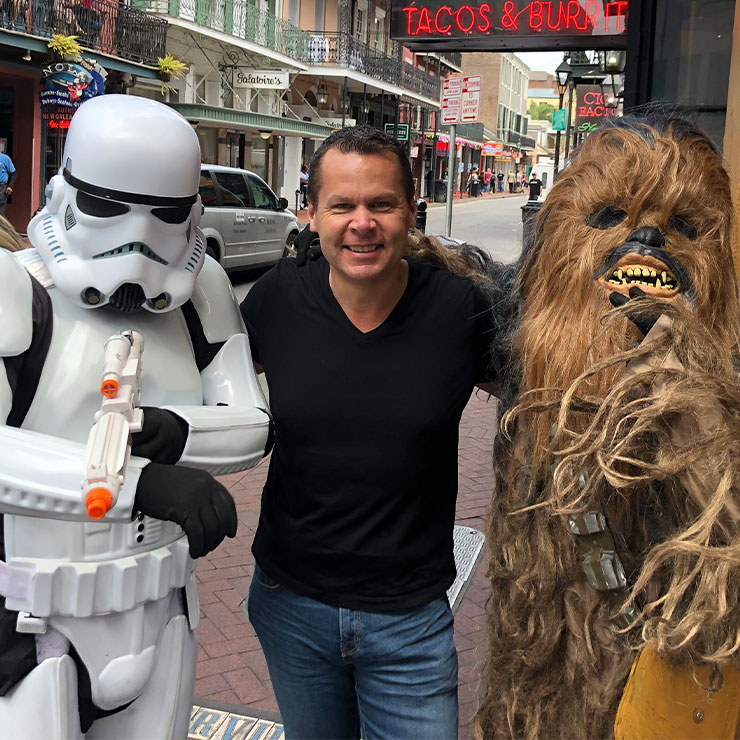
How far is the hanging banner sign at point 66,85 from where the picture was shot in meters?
14.5

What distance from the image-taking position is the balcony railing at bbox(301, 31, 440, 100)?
25781mm

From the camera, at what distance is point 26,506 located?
1620 mm

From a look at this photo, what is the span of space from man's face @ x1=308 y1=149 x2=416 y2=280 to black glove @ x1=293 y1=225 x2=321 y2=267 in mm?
268

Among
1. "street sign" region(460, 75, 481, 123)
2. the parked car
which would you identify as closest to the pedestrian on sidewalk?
the parked car

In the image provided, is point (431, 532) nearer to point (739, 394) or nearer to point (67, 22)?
point (739, 394)

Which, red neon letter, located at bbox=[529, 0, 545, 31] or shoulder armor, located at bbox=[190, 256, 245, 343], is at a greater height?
red neon letter, located at bbox=[529, 0, 545, 31]

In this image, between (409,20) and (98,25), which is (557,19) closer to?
(409,20)

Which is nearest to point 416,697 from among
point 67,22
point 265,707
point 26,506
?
point 26,506

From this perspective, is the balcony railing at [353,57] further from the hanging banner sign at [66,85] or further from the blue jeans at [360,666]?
the blue jeans at [360,666]

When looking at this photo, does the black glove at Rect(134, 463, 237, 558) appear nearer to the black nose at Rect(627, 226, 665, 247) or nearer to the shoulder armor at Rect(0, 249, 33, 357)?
the shoulder armor at Rect(0, 249, 33, 357)

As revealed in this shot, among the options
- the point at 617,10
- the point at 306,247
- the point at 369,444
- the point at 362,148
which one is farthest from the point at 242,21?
the point at 369,444

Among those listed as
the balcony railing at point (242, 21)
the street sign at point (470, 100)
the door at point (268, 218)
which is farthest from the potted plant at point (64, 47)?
the street sign at point (470, 100)

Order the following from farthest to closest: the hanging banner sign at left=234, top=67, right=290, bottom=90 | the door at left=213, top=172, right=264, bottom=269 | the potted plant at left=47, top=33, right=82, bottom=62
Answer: the hanging banner sign at left=234, top=67, right=290, bottom=90 → the potted plant at left=47, top=33, right=82, bottom=62 → the door at left=213, top=172, right=264, bottom=269

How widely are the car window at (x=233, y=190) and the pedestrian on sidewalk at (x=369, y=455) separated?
32.8 ft
